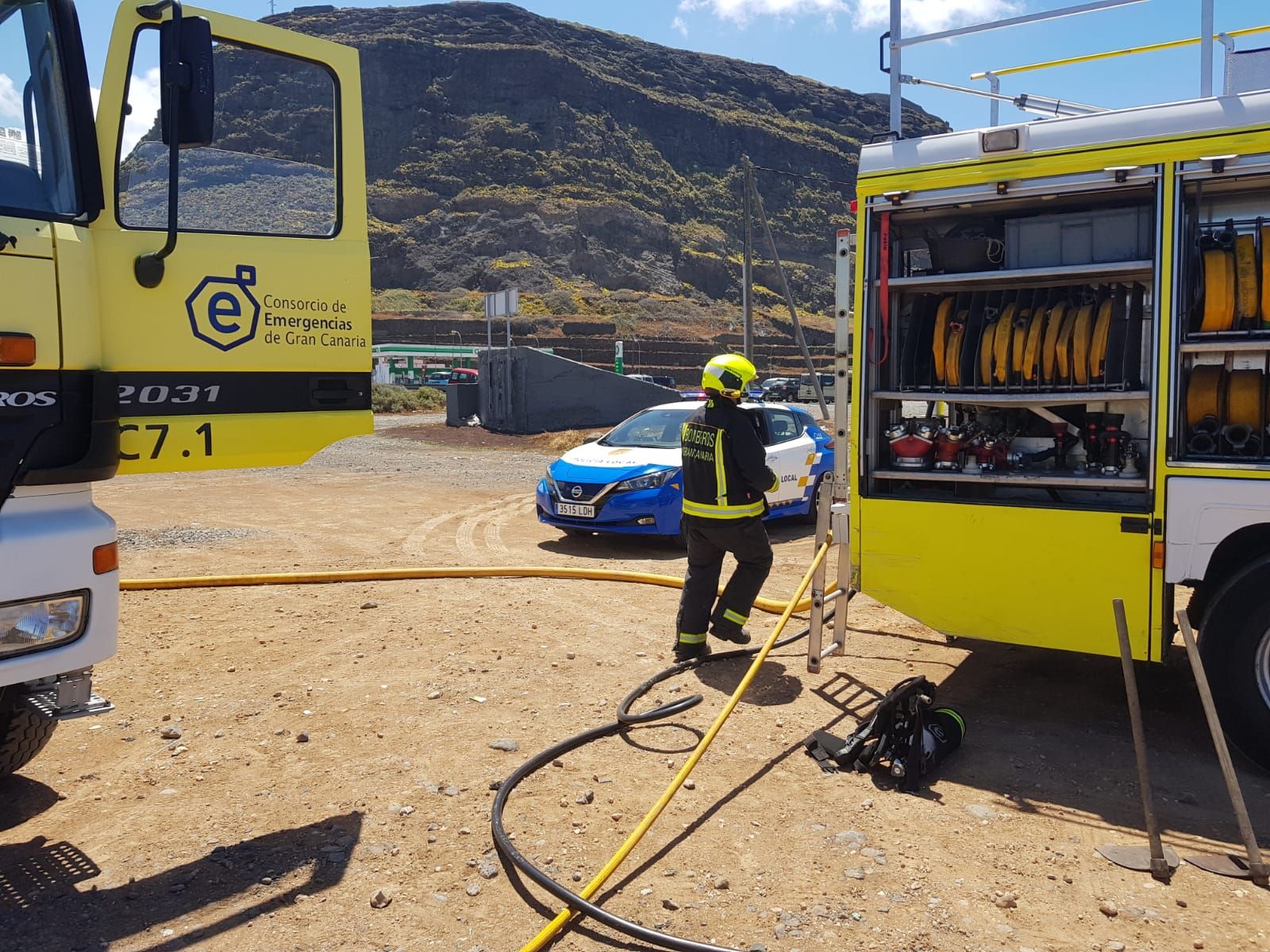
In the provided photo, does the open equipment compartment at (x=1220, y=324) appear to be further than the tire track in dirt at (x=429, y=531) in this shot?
No

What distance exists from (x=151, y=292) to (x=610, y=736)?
9.35 ft

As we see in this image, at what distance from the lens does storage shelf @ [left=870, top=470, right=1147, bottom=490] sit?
4758mm

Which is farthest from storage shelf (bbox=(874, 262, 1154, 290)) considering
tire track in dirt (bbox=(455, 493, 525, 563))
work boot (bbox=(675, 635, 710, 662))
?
tire track in dirt (bbox=(455, 493, 525, 563))

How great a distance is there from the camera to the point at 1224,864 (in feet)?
12.1

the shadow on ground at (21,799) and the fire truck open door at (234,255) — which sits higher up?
the fire truck open door at (234,255)

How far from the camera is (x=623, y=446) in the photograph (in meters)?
10.6

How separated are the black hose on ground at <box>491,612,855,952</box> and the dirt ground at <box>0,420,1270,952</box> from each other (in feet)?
0.24

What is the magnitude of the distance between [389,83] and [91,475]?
111033 mm

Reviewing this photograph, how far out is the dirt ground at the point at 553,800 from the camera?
3.36 metres

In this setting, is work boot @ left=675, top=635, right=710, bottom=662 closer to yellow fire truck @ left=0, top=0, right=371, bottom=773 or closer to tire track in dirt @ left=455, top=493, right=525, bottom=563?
yellow fire truck @ left=0, top=0, right=371, bottom=773

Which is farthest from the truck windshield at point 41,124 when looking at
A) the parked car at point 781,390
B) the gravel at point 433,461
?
the parked car at point 781,390

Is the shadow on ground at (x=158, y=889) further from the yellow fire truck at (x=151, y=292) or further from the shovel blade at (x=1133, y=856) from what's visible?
the shovel blade at (x=1133, y=856)

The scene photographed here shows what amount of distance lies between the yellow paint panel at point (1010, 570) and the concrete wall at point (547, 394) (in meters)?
20.3

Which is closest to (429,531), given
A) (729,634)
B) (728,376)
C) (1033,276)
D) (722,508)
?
(729,634)
